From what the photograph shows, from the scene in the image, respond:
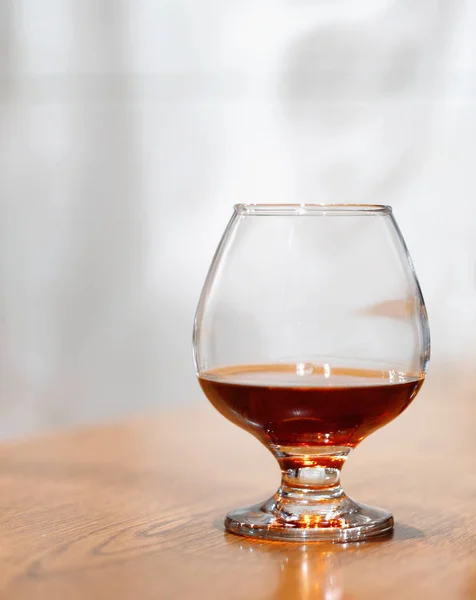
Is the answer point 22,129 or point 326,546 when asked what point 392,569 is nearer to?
point 326,546

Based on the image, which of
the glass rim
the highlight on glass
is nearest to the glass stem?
the highlight on glass

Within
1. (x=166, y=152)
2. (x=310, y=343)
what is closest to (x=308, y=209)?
(x=310, y=343)

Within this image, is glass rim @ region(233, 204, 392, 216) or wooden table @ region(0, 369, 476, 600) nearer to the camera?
wooden table @ region(0, 369, 476, 600)

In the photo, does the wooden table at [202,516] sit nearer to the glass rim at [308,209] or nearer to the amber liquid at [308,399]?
the amber liquid at [308,399]

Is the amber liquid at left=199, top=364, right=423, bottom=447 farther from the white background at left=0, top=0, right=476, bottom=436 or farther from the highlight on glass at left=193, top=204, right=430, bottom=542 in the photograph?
the white background at left=0, top=0, right=476, bottom=436

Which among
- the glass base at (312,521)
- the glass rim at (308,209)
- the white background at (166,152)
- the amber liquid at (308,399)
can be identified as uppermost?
the white background at (166,152)

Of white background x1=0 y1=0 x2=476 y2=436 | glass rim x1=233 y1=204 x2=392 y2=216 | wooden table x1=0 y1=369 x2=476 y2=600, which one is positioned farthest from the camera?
white background x1=0 y1=0 x2=476 y2=436

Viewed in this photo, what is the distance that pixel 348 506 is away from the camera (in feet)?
1.93

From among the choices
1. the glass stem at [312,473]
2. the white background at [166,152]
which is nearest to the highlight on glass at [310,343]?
the glass stem at [312,473]

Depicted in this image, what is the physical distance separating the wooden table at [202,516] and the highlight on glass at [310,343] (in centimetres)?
4

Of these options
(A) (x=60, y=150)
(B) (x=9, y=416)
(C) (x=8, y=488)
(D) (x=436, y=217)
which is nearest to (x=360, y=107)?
(D) (x=436, y=217)

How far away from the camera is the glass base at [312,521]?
550mm

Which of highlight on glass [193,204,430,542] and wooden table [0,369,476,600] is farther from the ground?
highlight on glass [193,204,430,542]

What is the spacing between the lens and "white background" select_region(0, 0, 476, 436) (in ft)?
9.28
